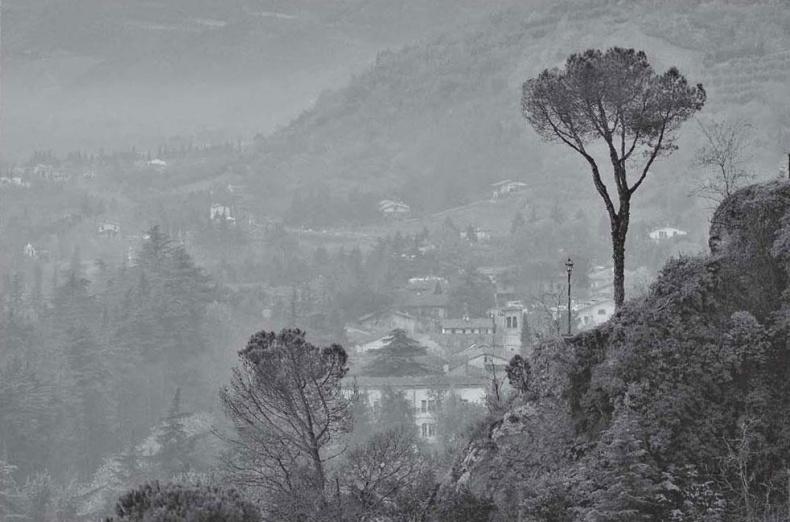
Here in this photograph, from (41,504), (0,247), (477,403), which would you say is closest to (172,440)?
(41,504)

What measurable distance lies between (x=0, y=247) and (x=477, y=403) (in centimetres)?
12131

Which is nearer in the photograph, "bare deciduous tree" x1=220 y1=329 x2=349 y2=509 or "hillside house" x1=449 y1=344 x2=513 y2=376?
"bare deciduous tree" x1=220 y1=329 x2=349 y2=509

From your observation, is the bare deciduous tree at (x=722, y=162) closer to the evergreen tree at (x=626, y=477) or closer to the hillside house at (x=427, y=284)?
the evergreen tree at (x=626, y=477)

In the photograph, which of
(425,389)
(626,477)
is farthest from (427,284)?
(626,477)

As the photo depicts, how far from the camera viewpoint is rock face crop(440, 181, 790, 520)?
19.7 metres

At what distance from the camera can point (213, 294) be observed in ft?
362

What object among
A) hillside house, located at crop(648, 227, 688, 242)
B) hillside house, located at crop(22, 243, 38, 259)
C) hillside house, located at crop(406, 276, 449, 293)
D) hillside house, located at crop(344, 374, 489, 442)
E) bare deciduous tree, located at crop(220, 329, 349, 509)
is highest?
hillside house, located at crop(22, 243, 38, 259)

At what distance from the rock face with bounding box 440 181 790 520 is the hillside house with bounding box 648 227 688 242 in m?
126

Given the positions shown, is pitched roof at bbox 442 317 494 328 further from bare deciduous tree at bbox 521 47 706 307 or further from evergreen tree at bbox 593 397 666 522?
evergreen tree at bbox 593 397 666 522

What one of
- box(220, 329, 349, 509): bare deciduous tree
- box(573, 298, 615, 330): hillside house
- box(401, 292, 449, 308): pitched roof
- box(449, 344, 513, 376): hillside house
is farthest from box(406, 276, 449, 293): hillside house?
box(220, 329, 349, 509): bare deciduous tree

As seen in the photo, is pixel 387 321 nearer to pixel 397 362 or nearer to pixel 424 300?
pixel 424 300

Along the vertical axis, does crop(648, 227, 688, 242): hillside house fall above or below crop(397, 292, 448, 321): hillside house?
above

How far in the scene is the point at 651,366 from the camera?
20.3 meters

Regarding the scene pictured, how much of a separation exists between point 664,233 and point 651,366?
131059mm
